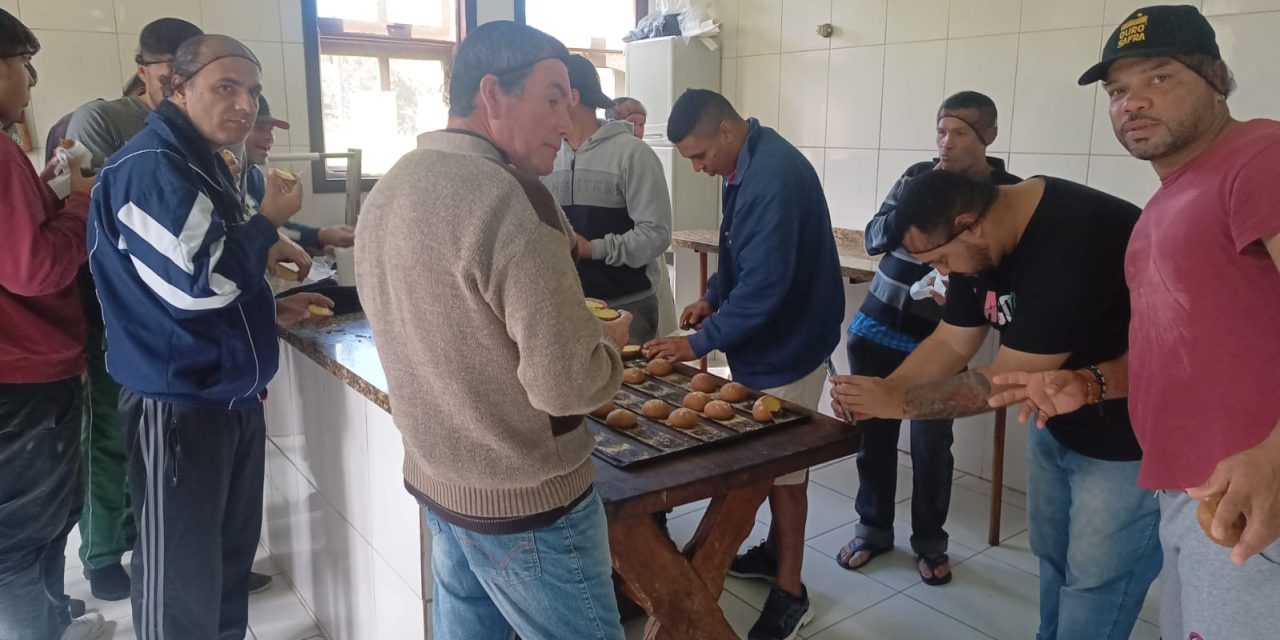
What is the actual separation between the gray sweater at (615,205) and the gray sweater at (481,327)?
54.9 inches

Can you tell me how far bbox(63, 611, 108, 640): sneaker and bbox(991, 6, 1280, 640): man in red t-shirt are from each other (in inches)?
103

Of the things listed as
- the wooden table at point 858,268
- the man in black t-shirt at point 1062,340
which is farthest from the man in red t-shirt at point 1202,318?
the wooden table at point 858,268

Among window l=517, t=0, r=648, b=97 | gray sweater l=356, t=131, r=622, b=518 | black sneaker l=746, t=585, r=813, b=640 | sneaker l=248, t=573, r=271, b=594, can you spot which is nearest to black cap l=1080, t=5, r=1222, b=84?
gray sweater l=356, t=131, r=622, b=518

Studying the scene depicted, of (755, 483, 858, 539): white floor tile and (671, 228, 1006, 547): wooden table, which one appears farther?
(755, 483, 858, 539): white floor tile

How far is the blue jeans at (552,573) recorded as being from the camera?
129cm

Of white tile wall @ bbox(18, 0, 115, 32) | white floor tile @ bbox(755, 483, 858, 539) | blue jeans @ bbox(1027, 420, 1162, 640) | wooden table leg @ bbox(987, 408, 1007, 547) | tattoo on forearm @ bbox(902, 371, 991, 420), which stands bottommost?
white floor tile @ bbox(755, 483, 858, 539)

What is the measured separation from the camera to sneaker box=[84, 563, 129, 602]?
8.43 feet

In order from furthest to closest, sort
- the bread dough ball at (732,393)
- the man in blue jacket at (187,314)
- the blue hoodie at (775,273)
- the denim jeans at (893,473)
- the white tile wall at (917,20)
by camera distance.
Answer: the white tile wall at (917,20) → the denim jeans at (893,473) → the blue hoodie at (775,273) → the bread dough ball at (732,393) → the man in blue jacket at (187,314)

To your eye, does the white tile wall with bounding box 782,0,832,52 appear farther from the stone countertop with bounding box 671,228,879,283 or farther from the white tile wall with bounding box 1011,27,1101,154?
the white tile wall with bounding box 1011,27,1101,154

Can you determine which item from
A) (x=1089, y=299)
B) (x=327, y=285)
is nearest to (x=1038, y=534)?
(x=1089, y=299)

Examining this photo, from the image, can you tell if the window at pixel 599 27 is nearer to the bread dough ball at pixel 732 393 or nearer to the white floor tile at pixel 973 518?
the white floor tile at pixel 973 518

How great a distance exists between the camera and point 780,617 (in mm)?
2391

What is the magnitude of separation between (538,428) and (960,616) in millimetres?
1858

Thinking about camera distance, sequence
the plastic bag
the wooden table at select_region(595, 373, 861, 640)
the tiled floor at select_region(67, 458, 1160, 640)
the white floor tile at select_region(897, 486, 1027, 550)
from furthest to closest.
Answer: the plastic bag < the white floor tile at select_region(897, 486, 1027, 550) < the tiled floor at select_region(67, 458, 1160, 640) < the wooden table at select_region(595, 373, 861, 640)
